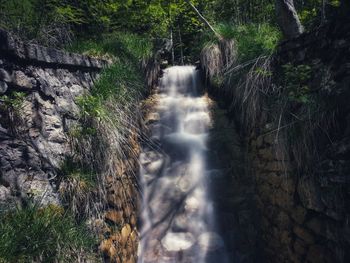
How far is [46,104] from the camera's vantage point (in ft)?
10.8

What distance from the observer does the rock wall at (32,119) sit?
268 centimetres

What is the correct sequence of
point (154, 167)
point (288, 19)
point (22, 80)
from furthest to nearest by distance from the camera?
point (154, 167)
point (288, 19)
point (22, 80)

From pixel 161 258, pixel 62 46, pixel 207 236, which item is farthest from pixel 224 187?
pixel 62 46

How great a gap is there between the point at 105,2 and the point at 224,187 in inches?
184

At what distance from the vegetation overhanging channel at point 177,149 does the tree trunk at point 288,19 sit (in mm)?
14

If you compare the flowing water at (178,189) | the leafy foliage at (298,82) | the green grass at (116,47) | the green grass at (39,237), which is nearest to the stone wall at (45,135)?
the green grass at (39,237)

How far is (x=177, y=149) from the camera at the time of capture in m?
5.33

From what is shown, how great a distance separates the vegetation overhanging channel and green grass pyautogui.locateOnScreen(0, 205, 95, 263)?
0.4 inches

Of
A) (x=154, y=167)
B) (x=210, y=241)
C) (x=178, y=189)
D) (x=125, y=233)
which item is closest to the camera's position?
(x=125, y=233)

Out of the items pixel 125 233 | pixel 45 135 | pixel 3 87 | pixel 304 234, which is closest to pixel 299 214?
pixel 304 234

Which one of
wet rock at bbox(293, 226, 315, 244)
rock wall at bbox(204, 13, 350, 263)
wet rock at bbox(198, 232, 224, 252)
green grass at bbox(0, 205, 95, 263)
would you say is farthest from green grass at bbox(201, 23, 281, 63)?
green grass at bbox(0, 205, 95, 263)

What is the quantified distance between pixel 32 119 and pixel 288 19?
3.64m

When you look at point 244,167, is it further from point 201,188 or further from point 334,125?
point 334,125

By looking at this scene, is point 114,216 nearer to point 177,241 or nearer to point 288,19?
point 177,241
